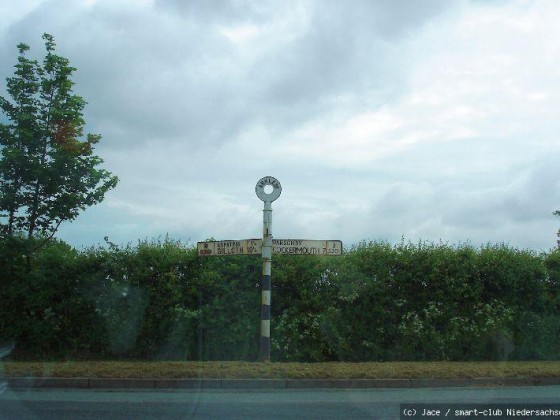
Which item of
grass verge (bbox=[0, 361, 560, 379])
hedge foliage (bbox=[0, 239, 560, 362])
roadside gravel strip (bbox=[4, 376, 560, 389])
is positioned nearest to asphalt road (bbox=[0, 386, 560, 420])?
roadside gravel strip (bbox=[4, 376, 560, 389])

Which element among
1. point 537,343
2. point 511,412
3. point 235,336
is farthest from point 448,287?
point 511,412

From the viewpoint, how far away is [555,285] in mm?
15391

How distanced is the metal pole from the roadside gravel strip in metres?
2.06

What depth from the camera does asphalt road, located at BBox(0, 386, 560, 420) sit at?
349 inches

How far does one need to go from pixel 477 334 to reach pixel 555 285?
2.45 m

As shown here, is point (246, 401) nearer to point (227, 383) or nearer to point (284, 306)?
point (227, 383)

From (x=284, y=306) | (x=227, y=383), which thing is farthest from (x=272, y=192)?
(x=227, y=383)

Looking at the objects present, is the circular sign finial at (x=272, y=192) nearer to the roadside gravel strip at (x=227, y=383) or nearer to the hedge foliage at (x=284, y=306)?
the hedge foliage at (x=284, y=306)

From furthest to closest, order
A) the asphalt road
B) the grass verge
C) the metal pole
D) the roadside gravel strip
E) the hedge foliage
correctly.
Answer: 1. the hedge foliage
2. the metal pole
3. the grass verge
4. the roadside gravel strip
5. the asphalt road

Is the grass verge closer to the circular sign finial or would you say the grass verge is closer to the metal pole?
the metal pole

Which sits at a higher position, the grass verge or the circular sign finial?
the circular sign finial

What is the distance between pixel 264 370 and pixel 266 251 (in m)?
2.60

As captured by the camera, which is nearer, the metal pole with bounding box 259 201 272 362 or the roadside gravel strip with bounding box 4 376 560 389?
the roadside gravel strip with bounding box 4 376 560 389

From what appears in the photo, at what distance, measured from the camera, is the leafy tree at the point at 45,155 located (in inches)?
587
